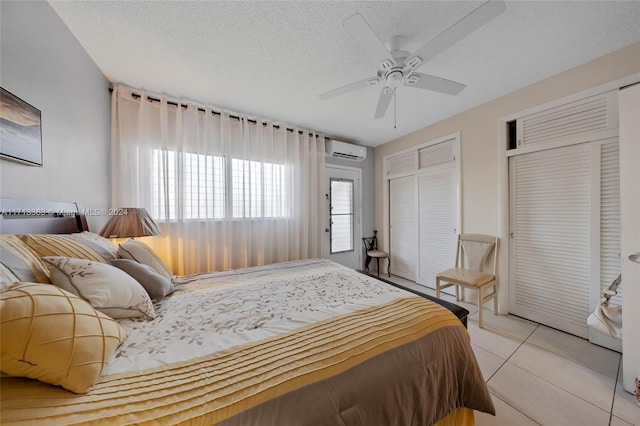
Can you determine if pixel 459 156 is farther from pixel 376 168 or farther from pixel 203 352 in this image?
pixel 203 352

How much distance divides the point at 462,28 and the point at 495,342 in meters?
2.51

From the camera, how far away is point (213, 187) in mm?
2576

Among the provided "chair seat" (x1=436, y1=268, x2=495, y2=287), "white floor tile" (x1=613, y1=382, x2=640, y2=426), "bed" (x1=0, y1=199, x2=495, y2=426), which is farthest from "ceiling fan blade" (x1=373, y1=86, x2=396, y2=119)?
"white floor tile" (x1=613, y1=382, x2=640, y2=426)

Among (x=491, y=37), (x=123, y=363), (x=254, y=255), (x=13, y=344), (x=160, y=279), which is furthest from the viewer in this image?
(x=254, y=255)

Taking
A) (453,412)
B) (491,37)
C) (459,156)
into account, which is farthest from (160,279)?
(459,156)

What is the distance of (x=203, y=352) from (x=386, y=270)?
3.62m

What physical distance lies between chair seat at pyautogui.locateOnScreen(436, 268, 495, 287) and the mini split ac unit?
226 cm

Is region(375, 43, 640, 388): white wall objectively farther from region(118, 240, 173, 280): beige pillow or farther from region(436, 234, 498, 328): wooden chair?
region(118, 240, 173, 280): beige pillow

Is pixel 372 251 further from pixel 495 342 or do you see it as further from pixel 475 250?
pixel 495 342

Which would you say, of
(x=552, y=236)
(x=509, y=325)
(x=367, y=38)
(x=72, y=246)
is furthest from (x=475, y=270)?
(x=72, y=246)

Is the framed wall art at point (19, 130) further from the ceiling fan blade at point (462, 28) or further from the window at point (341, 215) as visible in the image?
the window at point (341, 215)

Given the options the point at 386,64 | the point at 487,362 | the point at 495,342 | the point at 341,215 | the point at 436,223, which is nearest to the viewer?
the point at 386,64

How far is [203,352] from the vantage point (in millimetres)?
860

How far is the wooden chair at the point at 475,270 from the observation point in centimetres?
229
